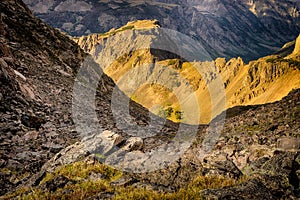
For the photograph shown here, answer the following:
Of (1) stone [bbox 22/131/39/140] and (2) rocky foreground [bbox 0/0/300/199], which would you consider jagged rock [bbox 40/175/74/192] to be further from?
(1) stone [bbox 22/131/39/140]

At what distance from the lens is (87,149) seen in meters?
17.2

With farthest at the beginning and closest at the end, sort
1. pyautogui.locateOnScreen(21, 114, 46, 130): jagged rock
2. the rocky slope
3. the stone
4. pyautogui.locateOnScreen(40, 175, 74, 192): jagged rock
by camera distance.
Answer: pyautogui.locateOnScreen(21, 114, 46, 130): jagged rock, the stone, the rocky slope, pyautogui.locateOnScreen(40, 175, 74, 192): jagged rock

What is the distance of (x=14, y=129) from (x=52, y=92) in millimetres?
8290

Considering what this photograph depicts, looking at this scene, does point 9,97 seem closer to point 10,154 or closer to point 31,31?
point 10,154

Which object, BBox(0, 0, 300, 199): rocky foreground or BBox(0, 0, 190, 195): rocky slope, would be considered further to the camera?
BBox(0, 0, 190, 195): rocky slope

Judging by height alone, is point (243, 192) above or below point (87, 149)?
above

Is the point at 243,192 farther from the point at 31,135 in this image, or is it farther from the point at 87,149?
the point at 31,135

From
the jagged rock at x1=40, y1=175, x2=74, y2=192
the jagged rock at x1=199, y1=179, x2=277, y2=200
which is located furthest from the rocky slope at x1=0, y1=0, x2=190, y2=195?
the jagged rock at x1=199, y1=179, x2=277, y2=200

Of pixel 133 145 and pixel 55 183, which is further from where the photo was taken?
pixel 133 145

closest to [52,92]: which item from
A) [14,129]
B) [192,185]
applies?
[14,129]

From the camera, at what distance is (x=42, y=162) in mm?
16781

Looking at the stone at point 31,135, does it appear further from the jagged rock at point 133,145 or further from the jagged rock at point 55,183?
the jagged rock at point 55,183

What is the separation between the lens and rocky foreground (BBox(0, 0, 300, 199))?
11344 millimetres

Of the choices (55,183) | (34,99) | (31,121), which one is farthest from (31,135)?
(55,183)
